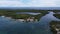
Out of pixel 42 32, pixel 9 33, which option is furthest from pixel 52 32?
pixel 9 33

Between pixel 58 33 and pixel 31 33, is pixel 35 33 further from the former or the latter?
pixel 58 33

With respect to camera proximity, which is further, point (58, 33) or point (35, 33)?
point (35, 33)

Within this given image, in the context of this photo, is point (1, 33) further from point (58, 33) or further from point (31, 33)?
point (58, 33)

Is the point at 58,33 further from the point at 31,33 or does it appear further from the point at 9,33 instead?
the point at 9,33

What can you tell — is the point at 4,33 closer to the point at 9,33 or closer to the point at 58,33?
the point at 9,33

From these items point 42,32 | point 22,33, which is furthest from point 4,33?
point 42,32

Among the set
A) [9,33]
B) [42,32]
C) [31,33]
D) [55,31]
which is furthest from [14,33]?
[55,31]

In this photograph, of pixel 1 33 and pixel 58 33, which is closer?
pixel 58 33

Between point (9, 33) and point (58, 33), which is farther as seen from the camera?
point (9, 33)
